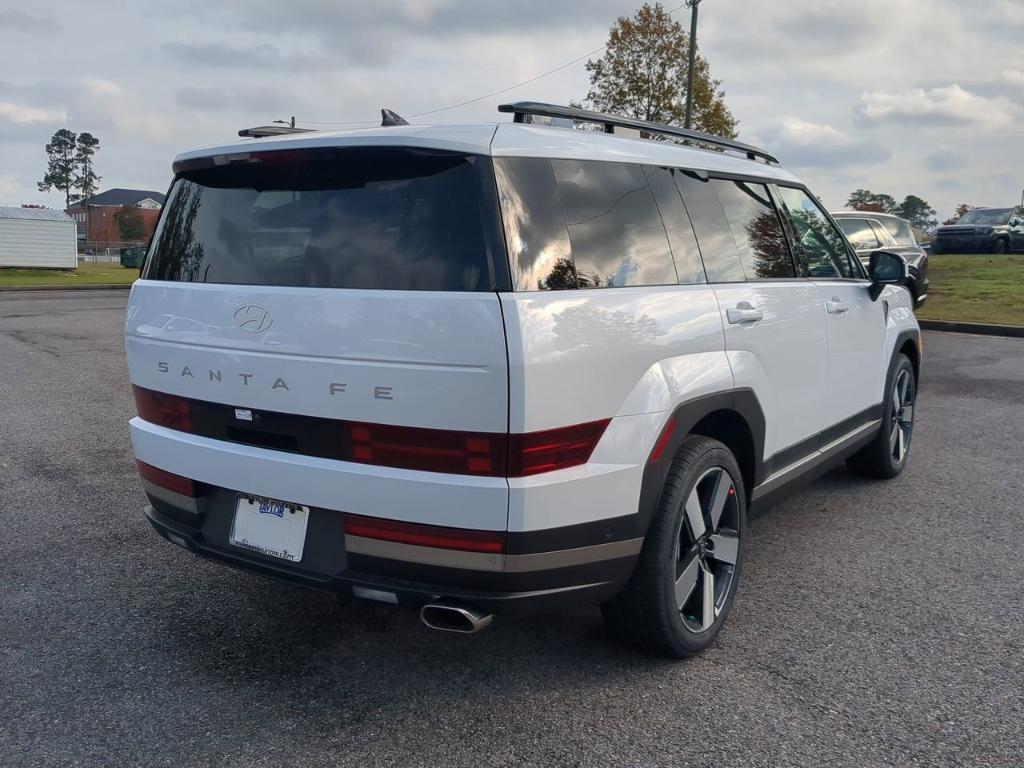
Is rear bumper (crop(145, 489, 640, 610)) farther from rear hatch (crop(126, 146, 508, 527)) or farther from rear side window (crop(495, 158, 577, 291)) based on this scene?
rear side window (crop(495, 158, 577, 291))

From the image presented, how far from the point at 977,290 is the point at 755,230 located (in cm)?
1722

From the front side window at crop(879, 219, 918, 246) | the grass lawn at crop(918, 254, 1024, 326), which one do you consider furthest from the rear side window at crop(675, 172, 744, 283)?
the grass lawn at crop(918, 254, 1024, 326)

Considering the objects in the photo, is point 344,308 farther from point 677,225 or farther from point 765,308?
point 765,308

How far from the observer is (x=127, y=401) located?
8.08m

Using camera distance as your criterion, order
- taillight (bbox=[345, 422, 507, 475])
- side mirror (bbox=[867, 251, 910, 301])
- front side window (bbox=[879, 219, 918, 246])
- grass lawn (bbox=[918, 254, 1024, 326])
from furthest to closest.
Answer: grass lawn (bbox=[918, 254, 1024, 326])
front side window (bbox=[879, 219, 918, 246])
side mirror (bbox=[867, 251, 910, 301])
taillight (bbox=[345, 422, 507, 475])

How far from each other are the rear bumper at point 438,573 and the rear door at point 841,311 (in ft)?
6.73

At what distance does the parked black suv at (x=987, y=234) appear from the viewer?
25547 mm

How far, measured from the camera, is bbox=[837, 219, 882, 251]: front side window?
13.5m

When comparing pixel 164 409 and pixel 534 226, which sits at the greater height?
pixel 534 226

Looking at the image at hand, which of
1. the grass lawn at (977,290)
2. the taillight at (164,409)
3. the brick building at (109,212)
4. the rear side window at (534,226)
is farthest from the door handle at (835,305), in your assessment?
the brick building at (109,212)

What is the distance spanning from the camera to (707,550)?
11.2 feet

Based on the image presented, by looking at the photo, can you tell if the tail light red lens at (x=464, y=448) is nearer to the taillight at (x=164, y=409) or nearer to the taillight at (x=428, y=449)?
the taillight at (x=428, y=449)

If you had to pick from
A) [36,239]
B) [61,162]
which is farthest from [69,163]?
[36,239]

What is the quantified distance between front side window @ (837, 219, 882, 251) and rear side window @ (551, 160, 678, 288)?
439 inches
